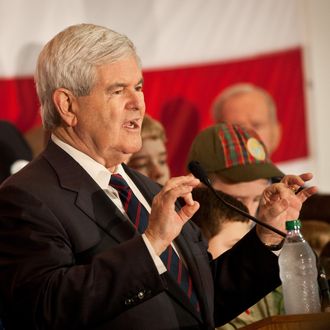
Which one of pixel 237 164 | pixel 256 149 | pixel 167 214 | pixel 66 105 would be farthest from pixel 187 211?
pixel 256 149

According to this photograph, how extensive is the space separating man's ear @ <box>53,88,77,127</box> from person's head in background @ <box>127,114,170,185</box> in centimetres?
152

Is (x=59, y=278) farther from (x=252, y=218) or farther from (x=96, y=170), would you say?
(x=252, y=218)

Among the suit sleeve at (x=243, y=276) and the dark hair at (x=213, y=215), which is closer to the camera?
the suit sleeve at (x=243, y=276)

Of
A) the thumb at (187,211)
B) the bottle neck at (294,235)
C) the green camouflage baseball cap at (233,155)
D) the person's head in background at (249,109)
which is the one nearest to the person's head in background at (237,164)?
the green camouflage baseball cap at (233,155)

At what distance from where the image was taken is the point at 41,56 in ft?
8.11

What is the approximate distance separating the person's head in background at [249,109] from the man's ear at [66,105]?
9.70 ft

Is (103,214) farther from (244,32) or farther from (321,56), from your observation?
(321,56)

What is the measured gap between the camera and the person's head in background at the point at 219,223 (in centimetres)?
315

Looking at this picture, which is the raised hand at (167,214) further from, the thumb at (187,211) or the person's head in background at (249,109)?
the person's head in background at (249,109)

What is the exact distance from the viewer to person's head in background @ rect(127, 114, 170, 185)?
4008mm

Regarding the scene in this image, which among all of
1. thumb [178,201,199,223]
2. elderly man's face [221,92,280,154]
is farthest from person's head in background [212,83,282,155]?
thumb [178,201,199,223]

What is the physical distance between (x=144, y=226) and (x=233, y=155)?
1243mm

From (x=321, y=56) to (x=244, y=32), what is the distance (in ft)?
2.65

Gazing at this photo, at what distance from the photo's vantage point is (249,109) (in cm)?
549
